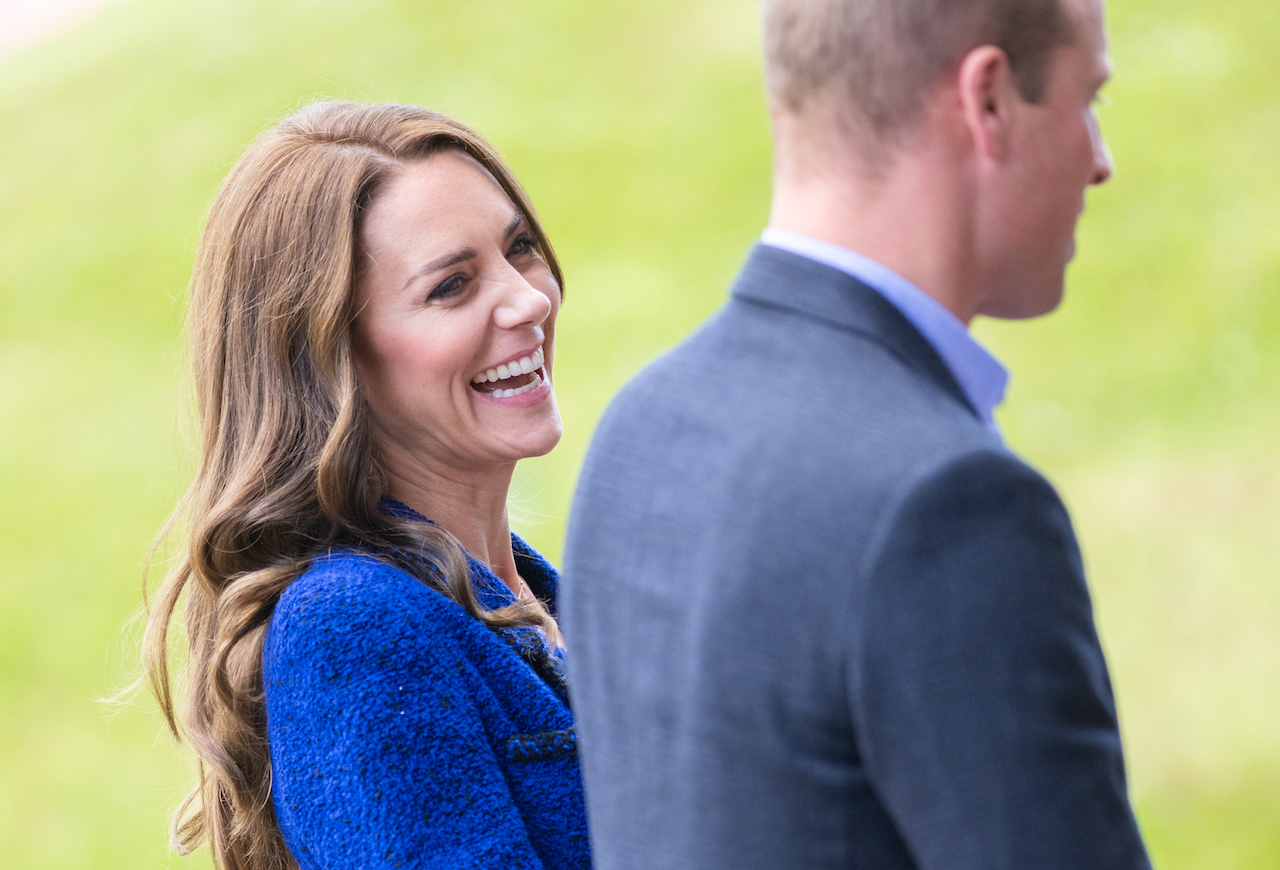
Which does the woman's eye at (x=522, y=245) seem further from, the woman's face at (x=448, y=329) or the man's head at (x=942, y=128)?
the man's head at (x=942, y=128)

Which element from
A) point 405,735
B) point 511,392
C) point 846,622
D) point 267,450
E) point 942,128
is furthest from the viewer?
point 511,392

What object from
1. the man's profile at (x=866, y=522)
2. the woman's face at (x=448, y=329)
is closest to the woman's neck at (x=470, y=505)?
the woman's face at (x=448, y=329)

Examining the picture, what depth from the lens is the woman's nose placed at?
5.79 feet

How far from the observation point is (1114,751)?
0.86 meters

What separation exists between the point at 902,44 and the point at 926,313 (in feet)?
0.63

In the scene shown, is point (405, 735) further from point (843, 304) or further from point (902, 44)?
point (902, 44)

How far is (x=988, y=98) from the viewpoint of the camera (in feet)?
3.03

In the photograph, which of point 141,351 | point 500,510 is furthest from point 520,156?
point 500,510

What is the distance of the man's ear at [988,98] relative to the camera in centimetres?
91

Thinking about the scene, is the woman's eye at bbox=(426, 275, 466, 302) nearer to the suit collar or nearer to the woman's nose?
the woman's nose

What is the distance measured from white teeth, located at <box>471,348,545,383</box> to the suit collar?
849mm

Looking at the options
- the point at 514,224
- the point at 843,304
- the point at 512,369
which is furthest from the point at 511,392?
the point at 843,304

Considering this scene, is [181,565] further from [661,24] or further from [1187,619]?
[661,24]

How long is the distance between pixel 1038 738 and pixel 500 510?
1.21m
